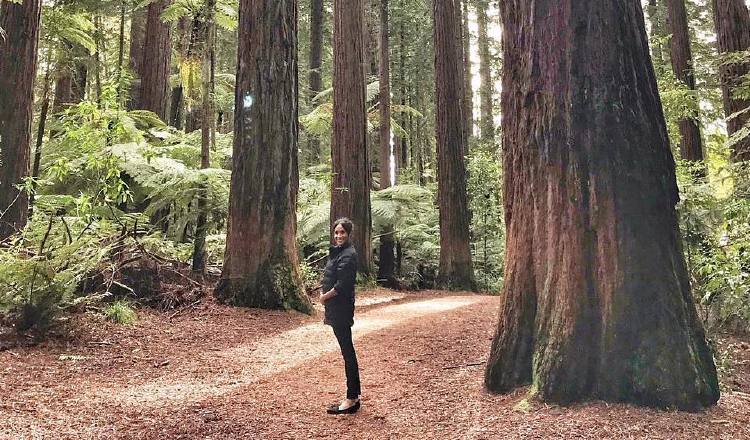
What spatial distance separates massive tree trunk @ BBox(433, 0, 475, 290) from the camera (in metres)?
13.3

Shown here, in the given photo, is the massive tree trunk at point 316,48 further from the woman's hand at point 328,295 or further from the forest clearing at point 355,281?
the woman's hand at point 328,295

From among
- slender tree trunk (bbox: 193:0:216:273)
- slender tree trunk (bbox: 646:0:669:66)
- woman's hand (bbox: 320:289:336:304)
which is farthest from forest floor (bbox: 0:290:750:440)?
slender tree trunk (bbox: 646:0:669:66)

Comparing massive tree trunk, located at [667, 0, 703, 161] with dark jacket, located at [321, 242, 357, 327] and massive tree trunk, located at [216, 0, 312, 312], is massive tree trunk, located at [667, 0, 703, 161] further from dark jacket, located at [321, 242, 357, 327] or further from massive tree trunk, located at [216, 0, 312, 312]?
dark jacket, located at [321, 242, 357, 327]

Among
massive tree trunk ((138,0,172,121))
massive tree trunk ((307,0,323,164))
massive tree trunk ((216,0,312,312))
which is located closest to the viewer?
massive tree trunk ((216,0,312,312))

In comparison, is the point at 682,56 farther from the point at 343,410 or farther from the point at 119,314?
the point at 119,314

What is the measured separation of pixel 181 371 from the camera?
4.98 metres

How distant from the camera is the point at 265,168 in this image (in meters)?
8.11

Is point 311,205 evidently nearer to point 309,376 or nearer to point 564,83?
point 309,376

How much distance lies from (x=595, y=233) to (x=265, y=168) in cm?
552

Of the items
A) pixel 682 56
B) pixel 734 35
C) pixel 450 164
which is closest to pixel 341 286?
pixel 450 164

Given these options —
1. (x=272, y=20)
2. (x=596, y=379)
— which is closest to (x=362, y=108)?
(x=272, y=20)

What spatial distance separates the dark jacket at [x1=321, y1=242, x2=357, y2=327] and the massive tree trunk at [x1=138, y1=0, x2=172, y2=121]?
1058cm

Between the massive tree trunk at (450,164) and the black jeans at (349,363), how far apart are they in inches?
369

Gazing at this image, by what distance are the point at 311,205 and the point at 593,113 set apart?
37.0ft
